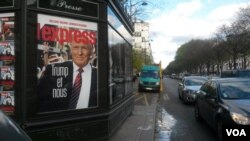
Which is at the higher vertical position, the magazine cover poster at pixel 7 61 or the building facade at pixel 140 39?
the building facade at pixel 140 39

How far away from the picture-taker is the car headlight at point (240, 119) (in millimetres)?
8357

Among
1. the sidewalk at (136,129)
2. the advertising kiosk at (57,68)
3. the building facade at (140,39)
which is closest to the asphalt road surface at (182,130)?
the sidewalk at (136,129)

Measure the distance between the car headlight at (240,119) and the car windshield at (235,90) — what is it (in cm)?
153

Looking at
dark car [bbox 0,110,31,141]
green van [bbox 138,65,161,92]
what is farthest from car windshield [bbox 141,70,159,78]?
dark car [bbox 0,110,31,141]

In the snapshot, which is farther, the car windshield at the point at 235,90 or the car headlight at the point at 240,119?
the car windshield at the point at 235,90

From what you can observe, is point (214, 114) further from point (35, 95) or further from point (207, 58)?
point (207, 58)

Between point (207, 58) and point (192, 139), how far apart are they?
76972mm

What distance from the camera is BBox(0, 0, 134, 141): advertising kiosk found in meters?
7.56

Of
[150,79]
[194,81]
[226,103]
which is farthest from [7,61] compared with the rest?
[150,79]

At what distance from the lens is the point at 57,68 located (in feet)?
26.6

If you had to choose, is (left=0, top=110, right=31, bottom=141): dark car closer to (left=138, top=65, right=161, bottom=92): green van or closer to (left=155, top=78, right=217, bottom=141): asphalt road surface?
(left=155, top=78, right=217, bottom=141): asphalt road surface

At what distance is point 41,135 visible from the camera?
7.53m

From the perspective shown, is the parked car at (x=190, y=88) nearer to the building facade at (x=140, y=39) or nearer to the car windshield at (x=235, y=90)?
the car windshield at (x=235, y=90)

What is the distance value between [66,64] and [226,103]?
3.61 metres
